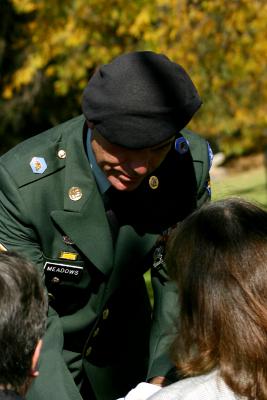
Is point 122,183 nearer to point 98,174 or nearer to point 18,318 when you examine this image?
point 98,174

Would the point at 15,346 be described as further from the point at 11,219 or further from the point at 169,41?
the point at 169,41

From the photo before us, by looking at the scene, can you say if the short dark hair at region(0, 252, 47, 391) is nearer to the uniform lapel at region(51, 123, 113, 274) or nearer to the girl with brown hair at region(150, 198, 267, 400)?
the girl with brown hair at region(150, 198, 267, 400)

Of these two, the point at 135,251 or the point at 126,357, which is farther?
the point at 126,357

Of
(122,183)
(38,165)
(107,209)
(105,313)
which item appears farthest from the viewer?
(105,313)

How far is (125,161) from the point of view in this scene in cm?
295

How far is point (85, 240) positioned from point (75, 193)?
0.16 metres

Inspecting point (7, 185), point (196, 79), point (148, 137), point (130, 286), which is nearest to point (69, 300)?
point (130, 286)

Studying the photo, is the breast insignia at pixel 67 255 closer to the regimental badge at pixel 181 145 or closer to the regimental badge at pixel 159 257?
the regimental badge at pixel 159 257

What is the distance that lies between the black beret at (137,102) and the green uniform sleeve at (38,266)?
0.39 m

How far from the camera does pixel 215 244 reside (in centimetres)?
229

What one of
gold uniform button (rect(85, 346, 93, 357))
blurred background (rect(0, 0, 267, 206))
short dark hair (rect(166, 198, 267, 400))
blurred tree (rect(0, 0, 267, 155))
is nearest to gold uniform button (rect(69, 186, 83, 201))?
gold uniform button (rect(85, 346, 93, 357))

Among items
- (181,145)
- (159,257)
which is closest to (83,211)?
(159,257)

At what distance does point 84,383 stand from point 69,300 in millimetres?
430

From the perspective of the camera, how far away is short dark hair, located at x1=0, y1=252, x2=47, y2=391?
2.17 metres
